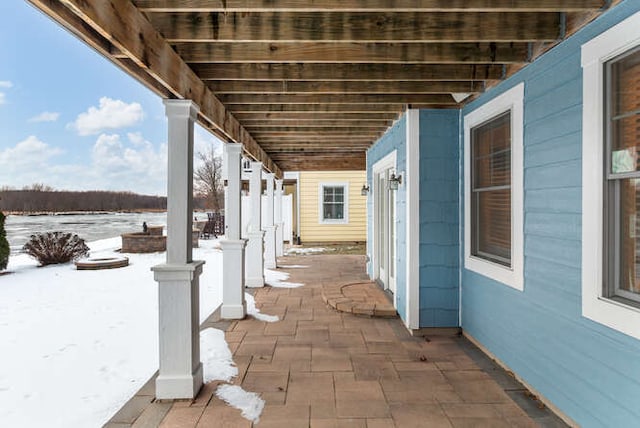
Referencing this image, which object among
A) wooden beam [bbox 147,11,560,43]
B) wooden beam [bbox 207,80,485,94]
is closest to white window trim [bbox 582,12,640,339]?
wooden beam [bbox 147,11,560,43]

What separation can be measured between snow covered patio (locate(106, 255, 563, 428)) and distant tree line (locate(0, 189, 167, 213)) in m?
1.55

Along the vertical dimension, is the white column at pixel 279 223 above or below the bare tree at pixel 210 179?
below

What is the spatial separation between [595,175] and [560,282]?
Result: 72 cm

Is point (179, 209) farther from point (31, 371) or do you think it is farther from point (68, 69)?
point (68, 69)

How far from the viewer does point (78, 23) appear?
178 cm

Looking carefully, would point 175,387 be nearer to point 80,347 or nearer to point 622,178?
point 80,347

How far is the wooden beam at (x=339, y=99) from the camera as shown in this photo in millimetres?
3711

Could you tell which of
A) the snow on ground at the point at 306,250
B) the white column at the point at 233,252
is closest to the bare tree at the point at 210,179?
the snow on ground at the point at 306,250

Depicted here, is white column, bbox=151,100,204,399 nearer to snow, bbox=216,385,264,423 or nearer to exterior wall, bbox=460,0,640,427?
snow, bbox=216,385,264,423

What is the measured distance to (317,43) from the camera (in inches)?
104

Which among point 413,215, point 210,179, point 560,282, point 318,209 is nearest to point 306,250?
point 318,209

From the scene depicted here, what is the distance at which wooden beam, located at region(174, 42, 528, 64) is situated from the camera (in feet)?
8.73

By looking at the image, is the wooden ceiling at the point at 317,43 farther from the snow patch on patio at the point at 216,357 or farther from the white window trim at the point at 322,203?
the white window trim at the point at 322,203

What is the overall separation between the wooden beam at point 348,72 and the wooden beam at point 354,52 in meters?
0.33
